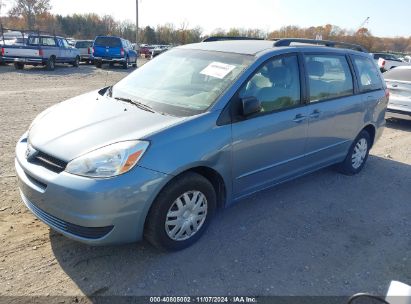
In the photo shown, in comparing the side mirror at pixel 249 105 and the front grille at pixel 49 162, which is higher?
the side mirror at pixel 249 105

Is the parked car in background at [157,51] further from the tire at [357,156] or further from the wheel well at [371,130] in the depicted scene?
the wheel well at [371,130]

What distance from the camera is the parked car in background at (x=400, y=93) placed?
865 centimetres

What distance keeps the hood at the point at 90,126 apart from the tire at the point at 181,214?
0.50 m

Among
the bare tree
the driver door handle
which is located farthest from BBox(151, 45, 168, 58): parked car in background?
the bare tree

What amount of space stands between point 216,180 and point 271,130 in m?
0.80

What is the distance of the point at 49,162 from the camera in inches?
114

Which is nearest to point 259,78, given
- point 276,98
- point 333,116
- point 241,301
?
point 276,98

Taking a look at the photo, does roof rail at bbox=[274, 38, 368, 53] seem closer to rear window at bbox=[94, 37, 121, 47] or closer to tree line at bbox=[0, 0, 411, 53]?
rear window at bbox=[94, 37, 121, 47]

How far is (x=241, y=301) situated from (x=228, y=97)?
173cm

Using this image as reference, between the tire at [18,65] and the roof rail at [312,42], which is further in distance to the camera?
the tire at [18,65]

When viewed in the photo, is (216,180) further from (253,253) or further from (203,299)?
(203,299)

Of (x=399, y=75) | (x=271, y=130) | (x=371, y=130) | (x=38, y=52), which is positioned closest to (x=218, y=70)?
(x=271, y=130)

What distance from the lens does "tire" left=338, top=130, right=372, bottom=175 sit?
5.31m

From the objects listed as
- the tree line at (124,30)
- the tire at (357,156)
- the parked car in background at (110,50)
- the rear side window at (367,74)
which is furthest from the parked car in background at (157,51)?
the tree line at (124,30)
